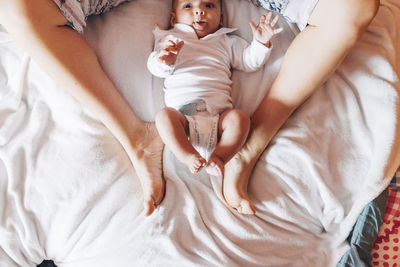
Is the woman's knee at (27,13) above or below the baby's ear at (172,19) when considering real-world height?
above

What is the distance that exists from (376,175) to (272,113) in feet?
0.98

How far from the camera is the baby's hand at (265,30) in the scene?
0.89 m

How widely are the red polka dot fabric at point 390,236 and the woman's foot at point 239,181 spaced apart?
380mm

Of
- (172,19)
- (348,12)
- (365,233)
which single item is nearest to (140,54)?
(172,19)

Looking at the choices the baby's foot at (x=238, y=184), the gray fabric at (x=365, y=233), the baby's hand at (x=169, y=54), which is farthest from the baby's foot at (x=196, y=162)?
the gray fabric at (x=365, y=233)

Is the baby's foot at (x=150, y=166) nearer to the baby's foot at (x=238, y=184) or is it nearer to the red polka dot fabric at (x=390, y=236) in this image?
the baby's foot at (x=238, y=184)

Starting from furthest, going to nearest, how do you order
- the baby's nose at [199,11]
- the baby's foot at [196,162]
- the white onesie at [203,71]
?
the baby's nose at [199,11] → the white onesie at [203,71] → the baby's foot at [196,162]

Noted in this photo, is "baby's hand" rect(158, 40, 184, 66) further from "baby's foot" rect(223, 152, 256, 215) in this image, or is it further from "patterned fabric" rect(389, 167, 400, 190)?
"patterned fabric" rect(389, 167, 400, 190)

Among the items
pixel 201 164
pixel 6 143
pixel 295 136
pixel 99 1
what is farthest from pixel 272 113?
pixel 6 143

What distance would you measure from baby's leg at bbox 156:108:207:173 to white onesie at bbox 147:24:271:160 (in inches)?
2.2

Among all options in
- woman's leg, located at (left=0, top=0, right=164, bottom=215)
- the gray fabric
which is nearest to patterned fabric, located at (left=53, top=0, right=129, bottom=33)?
woman's leg, located at (left=0, top=0, right=164, bottom=215)

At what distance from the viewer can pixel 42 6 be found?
32.4 inches

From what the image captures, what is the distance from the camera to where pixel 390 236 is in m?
0.94

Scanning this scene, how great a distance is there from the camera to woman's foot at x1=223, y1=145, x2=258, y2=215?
2.75 feet
